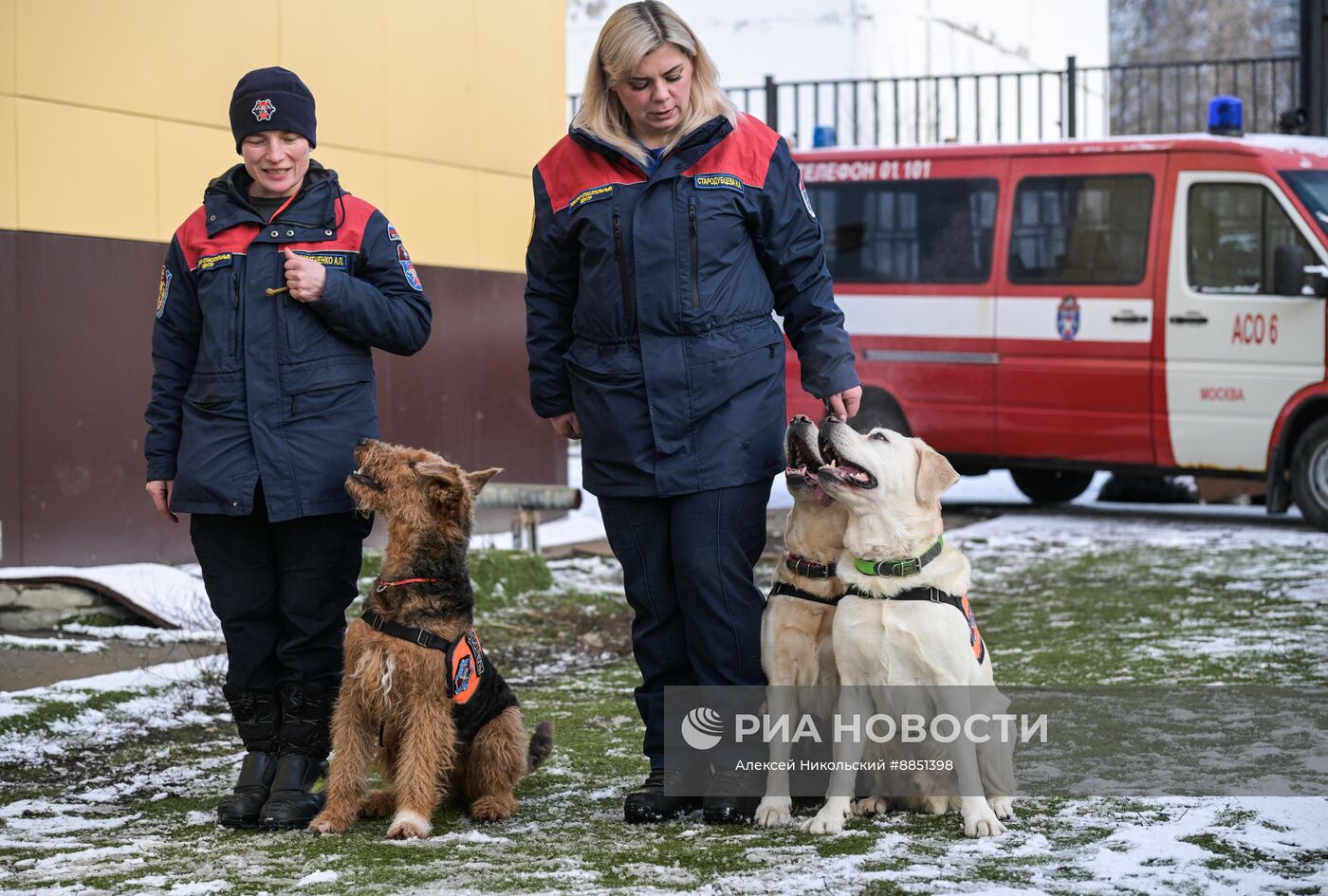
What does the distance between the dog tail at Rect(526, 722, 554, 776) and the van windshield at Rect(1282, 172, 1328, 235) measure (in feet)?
23.5

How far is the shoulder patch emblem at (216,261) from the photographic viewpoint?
427 cm

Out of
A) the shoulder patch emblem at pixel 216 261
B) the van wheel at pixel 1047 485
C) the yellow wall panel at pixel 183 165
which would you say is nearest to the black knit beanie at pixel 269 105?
the shoulder patch emblem at pixel 216 261

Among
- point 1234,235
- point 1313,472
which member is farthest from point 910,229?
point 1313,472

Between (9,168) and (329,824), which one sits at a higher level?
(9,168)

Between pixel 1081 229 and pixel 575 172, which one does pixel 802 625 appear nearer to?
pixel 575 172

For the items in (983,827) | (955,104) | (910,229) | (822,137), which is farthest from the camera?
(955,104)

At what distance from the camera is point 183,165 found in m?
8.52

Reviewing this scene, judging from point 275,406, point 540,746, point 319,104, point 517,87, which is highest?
point 517,87

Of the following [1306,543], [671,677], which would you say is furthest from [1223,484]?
[671,677]

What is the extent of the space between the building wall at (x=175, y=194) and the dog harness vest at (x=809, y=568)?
15.6 ft

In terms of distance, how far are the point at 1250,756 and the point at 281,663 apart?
2.80 m

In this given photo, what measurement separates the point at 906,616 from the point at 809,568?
331 millimetres

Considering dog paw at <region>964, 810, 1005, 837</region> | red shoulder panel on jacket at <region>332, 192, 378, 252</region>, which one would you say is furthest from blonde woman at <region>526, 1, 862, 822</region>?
dog paw at <region>964, 810, 1005, 837</region>

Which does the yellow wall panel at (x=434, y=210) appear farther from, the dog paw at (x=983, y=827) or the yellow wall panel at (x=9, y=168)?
the dog paw at (x=983, y=827)
